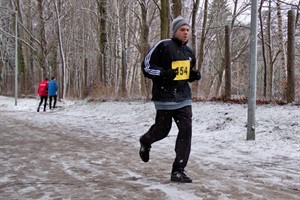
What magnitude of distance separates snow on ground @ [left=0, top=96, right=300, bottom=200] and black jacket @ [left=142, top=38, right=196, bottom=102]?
3.35 ft

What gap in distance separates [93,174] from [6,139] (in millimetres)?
4555

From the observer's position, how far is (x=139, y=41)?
34031mm

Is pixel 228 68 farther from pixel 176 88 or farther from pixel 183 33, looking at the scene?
pixel 176 88


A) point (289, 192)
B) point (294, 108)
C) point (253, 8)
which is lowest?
point (289, 192)

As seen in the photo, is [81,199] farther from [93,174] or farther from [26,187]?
[93,174]

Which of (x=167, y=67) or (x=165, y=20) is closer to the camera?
(x=167, y=67)

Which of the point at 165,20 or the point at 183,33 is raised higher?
the point at 165,20

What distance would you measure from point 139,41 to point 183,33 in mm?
29249

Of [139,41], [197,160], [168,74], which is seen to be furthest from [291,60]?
[139,41]

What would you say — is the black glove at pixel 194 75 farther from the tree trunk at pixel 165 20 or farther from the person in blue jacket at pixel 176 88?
the tree trunk at pixel 165 20

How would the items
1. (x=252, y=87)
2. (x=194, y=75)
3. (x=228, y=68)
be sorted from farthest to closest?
(x=228, y=68) < (x=252, y=87) < (x=194, y=75)

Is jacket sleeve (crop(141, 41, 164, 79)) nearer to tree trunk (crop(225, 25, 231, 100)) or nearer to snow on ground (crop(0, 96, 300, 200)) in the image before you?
snow on ground (crop(0, 96, 300, 200))

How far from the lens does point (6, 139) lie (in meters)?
9.21

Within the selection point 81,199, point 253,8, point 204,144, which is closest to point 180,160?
point 81,199
